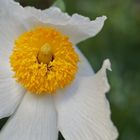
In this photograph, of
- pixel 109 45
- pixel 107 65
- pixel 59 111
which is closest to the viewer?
pixel 107 65

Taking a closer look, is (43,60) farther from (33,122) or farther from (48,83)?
(33,122)

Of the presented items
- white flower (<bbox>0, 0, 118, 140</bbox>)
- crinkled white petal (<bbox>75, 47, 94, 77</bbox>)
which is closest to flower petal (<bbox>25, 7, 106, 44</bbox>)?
white flower (<bbox>0, 0, 118, 140</bbox>)

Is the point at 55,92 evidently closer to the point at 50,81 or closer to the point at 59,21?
the point at 50,81

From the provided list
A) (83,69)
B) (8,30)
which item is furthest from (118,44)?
(8,30)

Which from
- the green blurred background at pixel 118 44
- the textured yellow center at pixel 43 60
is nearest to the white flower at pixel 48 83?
the textured yellow center at pixel 43 60

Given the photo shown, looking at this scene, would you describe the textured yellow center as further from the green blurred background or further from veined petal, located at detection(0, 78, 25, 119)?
the green blurred background

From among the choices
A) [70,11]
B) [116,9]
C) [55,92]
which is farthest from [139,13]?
[55,92]

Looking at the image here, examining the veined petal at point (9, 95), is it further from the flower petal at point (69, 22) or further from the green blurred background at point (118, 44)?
the green blurred background at point (118, 44)
